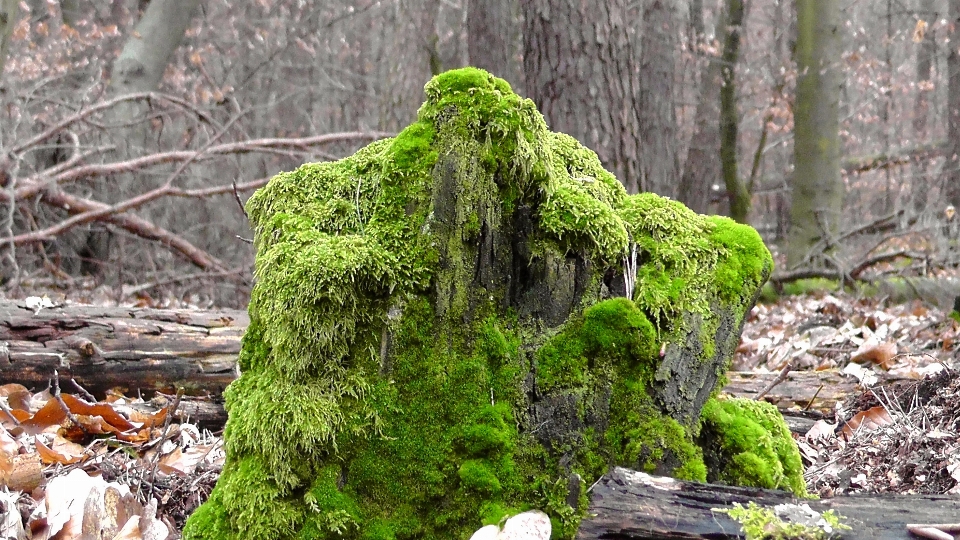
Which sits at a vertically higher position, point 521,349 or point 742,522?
point 521,349

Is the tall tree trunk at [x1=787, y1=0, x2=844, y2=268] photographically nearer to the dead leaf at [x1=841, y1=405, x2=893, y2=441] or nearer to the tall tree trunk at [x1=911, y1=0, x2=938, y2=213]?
the tall tree trunk at [x1=911, y1=0, x2=938, y2=213]

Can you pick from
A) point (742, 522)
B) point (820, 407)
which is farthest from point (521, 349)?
point (820, 407)

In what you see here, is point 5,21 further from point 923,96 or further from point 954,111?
point 923,96

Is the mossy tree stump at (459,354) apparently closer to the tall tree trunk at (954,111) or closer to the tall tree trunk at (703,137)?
the tall tree trunk at (703,137)

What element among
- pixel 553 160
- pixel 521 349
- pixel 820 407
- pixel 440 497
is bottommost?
pixel 820 407

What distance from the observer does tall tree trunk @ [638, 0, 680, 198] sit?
23.9ft

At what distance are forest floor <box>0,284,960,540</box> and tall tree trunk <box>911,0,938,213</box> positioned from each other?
11592 mm

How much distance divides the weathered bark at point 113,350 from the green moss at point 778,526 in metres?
2.92

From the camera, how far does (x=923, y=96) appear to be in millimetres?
19250

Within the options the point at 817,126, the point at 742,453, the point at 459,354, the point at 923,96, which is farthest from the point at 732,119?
the point at 459,354

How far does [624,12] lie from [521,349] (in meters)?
5.15

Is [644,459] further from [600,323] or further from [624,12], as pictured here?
[624,12]

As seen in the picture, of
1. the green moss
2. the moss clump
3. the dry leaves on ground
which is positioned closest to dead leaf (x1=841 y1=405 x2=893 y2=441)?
the moss clump

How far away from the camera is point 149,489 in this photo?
2541 millimetres
